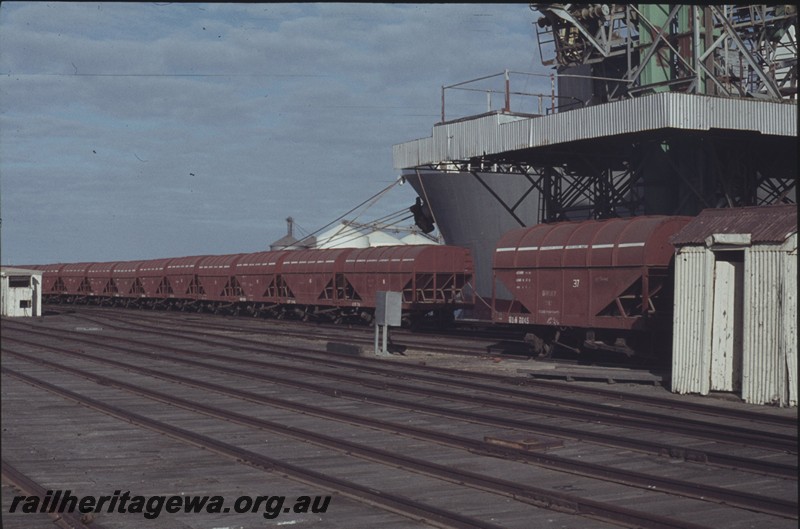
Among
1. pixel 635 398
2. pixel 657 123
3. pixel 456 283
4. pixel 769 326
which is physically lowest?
pixel 635 398

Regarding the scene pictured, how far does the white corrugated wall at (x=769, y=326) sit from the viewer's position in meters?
17.0

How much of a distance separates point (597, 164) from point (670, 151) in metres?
3.57

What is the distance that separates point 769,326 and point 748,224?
235 cm

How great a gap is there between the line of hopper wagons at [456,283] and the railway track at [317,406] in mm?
5443

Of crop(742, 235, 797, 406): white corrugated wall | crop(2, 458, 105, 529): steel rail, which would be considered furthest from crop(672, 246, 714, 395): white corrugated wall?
crop(2, 458, 105, 529): steel rail

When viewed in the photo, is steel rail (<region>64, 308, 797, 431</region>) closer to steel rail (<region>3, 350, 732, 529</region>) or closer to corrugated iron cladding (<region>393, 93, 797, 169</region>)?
steel rail (<region>3, 350, 732, 529</region>)

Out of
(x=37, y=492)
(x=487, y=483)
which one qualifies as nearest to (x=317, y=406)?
(x=487, y=483)

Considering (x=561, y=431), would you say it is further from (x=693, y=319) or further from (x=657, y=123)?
(x=657, y=123)

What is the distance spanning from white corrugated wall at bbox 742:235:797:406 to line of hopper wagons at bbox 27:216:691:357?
4.70 m

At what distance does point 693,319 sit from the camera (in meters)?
19.0

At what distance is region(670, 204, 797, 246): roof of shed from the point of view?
1762cm

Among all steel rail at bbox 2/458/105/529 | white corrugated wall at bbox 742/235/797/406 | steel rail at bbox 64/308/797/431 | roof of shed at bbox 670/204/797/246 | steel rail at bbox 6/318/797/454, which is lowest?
steel rail at bbox 2/458/105/529

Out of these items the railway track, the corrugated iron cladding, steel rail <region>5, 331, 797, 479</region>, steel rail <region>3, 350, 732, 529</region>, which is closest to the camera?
steel rail <region>3, 350, 732, 529</region>

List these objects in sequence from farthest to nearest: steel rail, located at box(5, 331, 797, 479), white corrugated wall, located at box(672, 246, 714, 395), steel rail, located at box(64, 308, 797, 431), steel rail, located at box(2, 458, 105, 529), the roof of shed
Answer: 1. white corrugated wall, located at box(672, 246, 714, 395)
2. the roof of shed
3. steel rail, located at box(64, 308, 797, 431)
4. steel rail, located at box(5, 331, 797, 479)
5. steel rail, located at box(2, 458, 105, 529)
